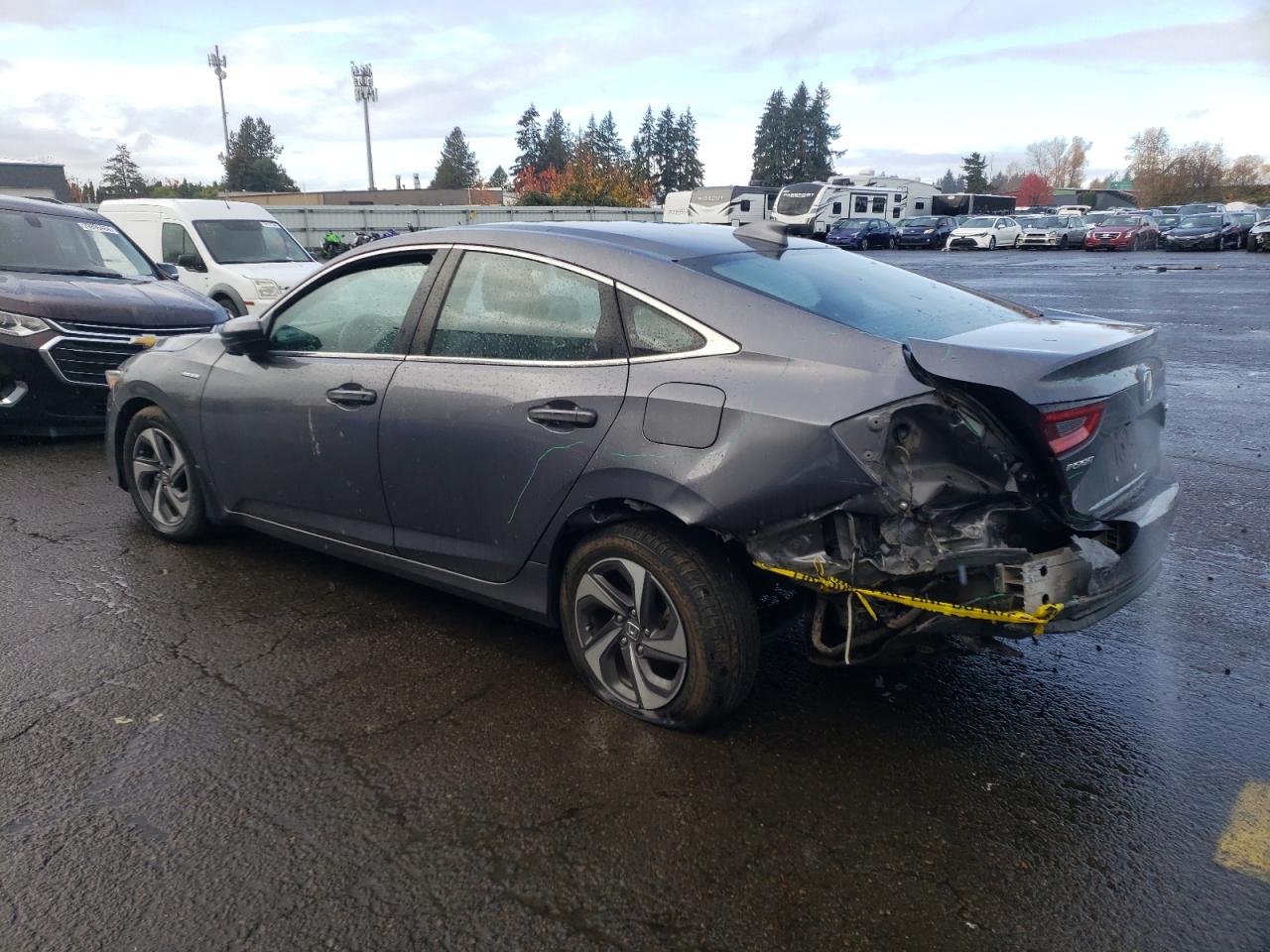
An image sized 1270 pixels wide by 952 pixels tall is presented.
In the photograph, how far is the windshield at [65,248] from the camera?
822cm

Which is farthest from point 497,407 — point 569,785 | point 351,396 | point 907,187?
point 907,187

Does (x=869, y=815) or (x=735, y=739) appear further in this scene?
(x=735, y=739)

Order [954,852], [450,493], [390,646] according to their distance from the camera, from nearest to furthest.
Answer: [954,852] < [450,493] < [390,646]

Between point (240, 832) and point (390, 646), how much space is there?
1242mm

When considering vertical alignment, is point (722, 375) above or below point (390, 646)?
above

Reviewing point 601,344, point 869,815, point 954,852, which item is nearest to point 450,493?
point 601,344

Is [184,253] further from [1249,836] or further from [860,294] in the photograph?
[1249,836]

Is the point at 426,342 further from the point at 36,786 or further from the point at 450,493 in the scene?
the point at 36,786

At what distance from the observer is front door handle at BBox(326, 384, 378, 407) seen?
3.96 metres

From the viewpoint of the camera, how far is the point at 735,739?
129 inches

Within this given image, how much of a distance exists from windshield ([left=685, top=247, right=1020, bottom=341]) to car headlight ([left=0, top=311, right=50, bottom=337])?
590 cm

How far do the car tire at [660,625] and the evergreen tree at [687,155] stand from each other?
112933 millimetres

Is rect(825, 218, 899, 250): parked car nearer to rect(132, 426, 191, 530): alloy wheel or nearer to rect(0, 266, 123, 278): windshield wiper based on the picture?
rect(0, 266, 123, 278): windshield wiper

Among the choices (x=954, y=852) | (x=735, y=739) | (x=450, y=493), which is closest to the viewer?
(x=954, y=852)
